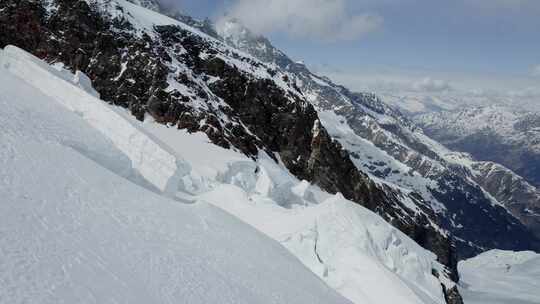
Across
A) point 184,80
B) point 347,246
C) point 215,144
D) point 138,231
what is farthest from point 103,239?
point 184,80

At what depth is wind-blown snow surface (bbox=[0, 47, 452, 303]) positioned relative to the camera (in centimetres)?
1130

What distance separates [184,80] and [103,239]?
65035 mm

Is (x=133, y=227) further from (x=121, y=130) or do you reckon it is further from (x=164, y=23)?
(x=164, y=23)

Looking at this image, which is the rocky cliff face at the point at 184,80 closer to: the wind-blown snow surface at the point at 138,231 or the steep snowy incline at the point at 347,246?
the wind-blown snow surface at the point at 138,231

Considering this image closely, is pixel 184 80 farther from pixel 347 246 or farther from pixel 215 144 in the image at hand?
pixel 347 246

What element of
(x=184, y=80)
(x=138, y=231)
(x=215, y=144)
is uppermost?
(x=184, y=80)

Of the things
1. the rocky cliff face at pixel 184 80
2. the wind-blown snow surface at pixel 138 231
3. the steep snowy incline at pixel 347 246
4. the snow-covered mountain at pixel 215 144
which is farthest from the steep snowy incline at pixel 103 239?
the rocky cliff face at pixel 184 80

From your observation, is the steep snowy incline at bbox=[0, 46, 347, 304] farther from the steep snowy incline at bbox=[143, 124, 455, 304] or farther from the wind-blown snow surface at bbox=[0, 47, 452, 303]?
the steep snowy incline at bbox=[143, 124, 455, 304]

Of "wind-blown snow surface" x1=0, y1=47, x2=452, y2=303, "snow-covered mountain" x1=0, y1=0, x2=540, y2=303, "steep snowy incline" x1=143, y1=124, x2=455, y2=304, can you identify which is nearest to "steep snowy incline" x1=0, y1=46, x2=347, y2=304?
"wind-blown snow surface" x1=0, y1=47, x2=452, y2=303

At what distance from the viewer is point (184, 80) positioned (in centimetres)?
7562

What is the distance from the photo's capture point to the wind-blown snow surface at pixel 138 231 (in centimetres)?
1130

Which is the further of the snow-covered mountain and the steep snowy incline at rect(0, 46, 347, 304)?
the snow-covered mountain

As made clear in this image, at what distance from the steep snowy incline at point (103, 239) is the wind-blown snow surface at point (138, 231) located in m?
0.05

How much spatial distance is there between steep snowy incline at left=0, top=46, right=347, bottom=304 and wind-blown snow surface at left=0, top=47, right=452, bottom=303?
0.17 ft
